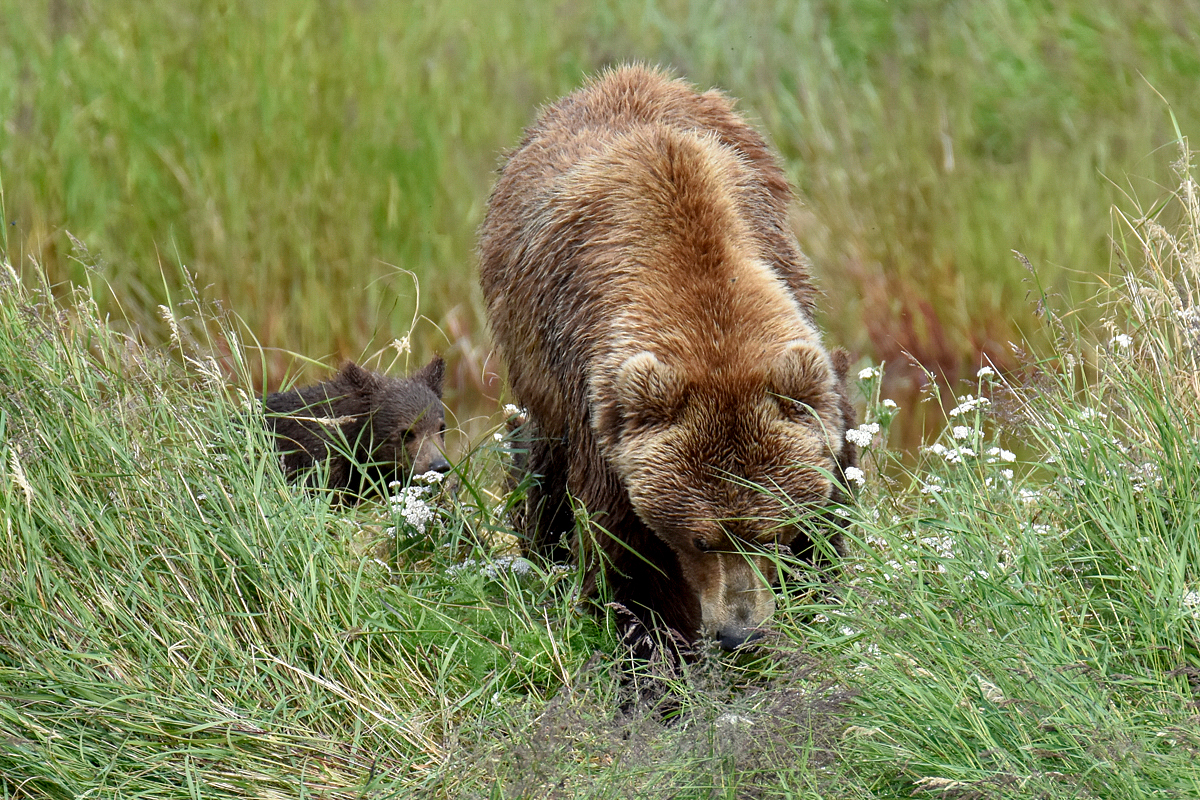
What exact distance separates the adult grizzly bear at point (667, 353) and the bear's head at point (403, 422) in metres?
0.96

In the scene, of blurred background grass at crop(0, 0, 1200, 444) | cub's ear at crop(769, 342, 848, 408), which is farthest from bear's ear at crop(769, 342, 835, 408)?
blurred background grass at crop(0, 0, 1200, 444)

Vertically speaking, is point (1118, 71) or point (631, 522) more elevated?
point (1118, 71)

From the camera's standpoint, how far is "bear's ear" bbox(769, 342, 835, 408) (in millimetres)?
3914

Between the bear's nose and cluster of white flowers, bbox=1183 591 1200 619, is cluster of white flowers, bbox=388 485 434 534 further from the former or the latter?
cluster of white flowers, bbox=1183 591 1200 619

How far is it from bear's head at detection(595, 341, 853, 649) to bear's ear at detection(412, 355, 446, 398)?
93.7 inches

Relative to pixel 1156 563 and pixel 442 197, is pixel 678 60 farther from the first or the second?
pixel 1156 563

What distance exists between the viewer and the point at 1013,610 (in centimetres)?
317

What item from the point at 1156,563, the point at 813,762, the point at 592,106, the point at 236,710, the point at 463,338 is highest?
the point at 592,106

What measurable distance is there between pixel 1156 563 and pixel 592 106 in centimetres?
282

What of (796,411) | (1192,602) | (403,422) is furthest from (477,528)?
(1192,602)

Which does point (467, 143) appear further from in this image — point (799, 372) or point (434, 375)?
point (799, 372)

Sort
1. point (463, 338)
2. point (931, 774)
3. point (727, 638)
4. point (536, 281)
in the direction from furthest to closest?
point (463, 338) < point (536, 281) < point (727, 638) < point (931, 774)

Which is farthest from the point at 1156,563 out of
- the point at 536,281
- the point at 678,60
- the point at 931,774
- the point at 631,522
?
the point at 678,60

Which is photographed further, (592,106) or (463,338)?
(463,338)
